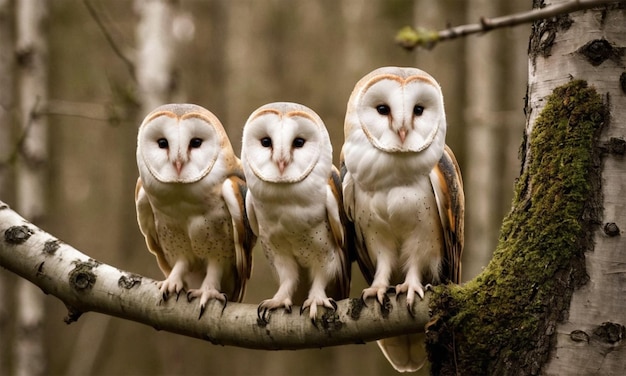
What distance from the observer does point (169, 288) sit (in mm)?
2227

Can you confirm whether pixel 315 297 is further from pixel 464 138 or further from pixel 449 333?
pixel 464 138

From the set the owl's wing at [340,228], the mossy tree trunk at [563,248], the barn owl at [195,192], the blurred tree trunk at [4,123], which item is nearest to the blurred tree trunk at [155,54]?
the blurred tree trunk at [4,123]

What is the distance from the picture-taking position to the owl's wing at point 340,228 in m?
2.39

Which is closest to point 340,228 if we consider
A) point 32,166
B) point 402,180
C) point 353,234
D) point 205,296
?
point 353,234

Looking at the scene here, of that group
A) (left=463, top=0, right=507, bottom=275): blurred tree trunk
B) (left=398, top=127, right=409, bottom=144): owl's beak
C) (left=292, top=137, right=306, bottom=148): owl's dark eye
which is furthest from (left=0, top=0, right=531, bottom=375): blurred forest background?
(left=398, top=127, right=409, bottom=144): owl's beak

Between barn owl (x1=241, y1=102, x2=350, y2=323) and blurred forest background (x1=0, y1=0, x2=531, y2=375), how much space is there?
430 centimetres

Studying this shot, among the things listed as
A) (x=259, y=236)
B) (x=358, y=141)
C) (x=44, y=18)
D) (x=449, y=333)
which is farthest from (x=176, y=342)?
(x=449, y=333)

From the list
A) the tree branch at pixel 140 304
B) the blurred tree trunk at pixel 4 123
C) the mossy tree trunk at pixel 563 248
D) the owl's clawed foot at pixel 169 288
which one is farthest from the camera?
the blurred tree trunk at pixel 4 123

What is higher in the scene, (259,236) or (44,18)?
(44,18)

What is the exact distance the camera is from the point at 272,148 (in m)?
2.32

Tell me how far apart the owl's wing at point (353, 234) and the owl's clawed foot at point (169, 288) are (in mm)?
598

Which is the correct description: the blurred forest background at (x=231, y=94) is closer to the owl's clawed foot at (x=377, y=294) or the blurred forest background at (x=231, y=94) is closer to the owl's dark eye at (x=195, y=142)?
the owl's dark eye at (x=195, y=142)

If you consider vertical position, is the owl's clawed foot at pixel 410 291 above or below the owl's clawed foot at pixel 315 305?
above

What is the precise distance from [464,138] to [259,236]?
5166 millimetres
